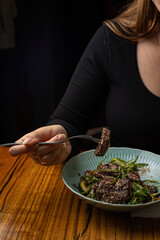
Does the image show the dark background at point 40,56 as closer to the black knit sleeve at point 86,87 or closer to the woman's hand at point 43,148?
the black knit sleeve at point 86,87

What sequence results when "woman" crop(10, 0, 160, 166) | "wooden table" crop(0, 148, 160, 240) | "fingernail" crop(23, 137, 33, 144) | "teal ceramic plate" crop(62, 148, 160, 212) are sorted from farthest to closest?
"woman" crop(10, 0, 160, 166), "teal ceramic plate" crop(62, 148, 160, 212), "fingernail" crop(23, 137, 33, 144), "wooden table" crop(0, 148, 160, 240)

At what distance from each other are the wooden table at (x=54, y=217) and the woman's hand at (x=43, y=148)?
0.31 ft

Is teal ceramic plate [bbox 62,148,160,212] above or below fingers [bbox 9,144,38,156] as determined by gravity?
below

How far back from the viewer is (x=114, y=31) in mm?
1585

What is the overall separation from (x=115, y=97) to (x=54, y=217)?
2.70ft

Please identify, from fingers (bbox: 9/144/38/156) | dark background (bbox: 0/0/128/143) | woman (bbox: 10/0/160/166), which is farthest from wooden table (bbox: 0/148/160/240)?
dark background (bbox: 0/0/128/143)

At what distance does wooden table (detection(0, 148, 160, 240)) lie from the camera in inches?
34.2

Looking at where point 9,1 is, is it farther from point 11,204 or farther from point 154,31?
point 11,204

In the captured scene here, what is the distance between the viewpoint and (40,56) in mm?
3158

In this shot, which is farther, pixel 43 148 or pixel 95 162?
pixel 95 162

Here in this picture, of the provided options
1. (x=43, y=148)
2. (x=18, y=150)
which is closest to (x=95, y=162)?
(x=43, y=148)

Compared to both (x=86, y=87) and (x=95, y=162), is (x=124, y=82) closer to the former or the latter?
(x=86, y=87)

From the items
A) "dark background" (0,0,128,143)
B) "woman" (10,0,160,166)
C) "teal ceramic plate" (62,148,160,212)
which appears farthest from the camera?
"dark background" (0,0,128,143)

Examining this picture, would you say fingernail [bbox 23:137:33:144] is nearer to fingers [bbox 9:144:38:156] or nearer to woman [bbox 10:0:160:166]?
fingers [bbox 9:144:38:156]
